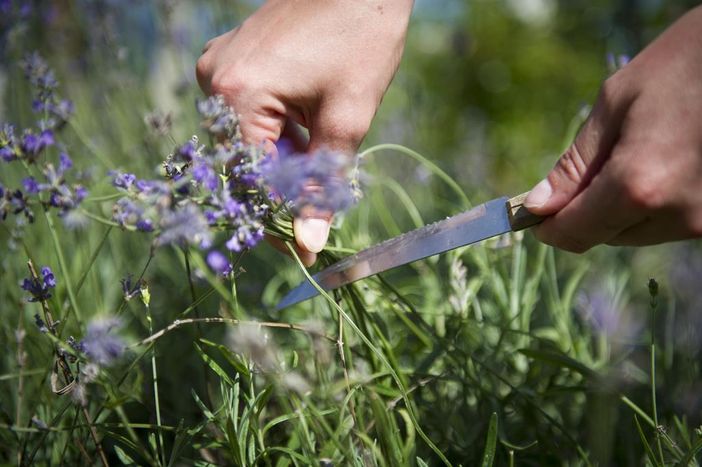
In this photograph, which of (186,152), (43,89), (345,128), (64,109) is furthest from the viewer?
(64,109)

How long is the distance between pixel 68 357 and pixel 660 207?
97 cm

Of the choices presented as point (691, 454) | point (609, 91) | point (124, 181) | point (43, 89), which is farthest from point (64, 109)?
point (691, 454)

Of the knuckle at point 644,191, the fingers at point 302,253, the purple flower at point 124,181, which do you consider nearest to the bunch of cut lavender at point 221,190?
the purple flower at point 124,181

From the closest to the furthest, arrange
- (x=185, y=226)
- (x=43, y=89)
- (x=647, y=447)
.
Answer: (x=185, y=226) → (x=647, y=447) → (x=43, y=89)

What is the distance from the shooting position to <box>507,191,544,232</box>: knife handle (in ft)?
3.31

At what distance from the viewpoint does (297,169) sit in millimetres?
802

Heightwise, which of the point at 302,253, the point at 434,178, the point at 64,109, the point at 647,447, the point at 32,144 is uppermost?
the point at 32,144

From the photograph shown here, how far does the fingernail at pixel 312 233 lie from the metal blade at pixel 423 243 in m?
0.07

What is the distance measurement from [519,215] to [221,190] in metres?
0.47

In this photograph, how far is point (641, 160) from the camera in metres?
0.85

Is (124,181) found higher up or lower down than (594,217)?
higher up

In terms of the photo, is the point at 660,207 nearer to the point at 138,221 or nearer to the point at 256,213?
the point at 256,213

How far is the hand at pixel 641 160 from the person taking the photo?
84 cm

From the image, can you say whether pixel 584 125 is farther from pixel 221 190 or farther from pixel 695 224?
pixel 221 190
